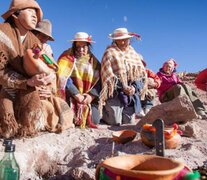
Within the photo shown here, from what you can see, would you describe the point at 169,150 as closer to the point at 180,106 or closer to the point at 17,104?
the point at 180,106

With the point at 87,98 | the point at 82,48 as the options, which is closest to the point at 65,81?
the point at 87,98

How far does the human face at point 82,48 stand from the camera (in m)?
4.69

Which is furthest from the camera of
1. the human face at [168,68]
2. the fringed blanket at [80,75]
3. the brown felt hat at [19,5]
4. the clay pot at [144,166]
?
the human face at [168,68]

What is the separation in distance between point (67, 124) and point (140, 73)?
71.7 inches

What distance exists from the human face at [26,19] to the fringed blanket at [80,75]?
1218 mm

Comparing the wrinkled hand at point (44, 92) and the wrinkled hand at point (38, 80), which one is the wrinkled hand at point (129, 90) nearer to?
the wrinkled hand at point (44, 92)

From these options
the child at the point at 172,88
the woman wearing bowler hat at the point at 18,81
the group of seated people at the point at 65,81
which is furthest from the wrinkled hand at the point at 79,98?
the child at the point at 172,88

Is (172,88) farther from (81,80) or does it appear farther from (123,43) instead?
(81,80)

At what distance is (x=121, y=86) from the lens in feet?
15.7

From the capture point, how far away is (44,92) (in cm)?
356

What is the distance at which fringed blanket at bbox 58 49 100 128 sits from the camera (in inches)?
173

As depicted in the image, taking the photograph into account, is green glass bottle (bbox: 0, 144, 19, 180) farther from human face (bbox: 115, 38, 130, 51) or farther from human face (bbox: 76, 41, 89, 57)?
human face (bbox: 115, 38, 130, 51)

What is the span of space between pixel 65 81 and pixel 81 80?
13.0 inches

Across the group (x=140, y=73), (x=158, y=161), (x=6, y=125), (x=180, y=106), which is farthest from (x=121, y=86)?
(x=158, y=161)
